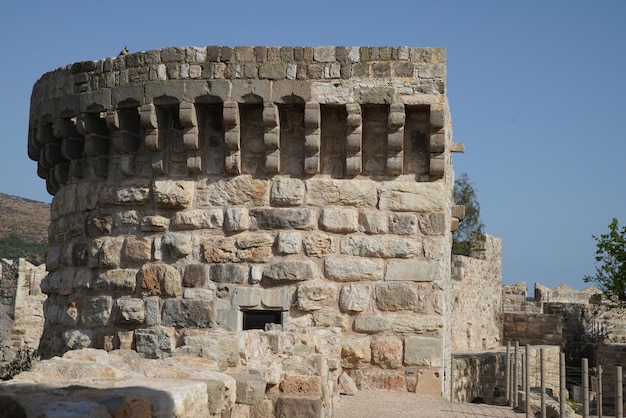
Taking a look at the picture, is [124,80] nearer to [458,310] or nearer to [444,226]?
[444,226]

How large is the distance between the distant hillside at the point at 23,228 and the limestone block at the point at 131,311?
96.7 feet

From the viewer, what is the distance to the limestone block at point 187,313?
8.32 m

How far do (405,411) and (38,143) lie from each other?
212 inches

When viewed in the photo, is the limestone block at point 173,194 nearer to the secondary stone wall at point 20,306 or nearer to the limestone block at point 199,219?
the limestone block at point 199,219

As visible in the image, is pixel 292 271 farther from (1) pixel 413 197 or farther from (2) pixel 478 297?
(2) pixel 478 297

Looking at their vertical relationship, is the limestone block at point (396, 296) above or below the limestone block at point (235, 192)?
below

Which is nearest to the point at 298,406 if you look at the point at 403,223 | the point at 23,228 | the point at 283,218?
the point at 283,218

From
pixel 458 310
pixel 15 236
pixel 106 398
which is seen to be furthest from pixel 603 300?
pixel 15 236

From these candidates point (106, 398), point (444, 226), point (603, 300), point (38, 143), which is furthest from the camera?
point (603, 300)

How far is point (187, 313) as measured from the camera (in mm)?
8367

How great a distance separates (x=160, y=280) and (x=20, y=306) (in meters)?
14.6

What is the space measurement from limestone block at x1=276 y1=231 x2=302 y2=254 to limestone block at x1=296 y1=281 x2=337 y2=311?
0.37 metres

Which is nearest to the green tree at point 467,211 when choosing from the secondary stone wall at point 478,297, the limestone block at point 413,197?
the secondary stone wall at point 478,297

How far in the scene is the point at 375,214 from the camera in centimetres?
836
